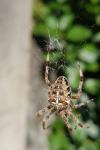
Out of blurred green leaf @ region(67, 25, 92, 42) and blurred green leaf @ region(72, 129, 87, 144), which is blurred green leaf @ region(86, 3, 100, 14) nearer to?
blurred green leaf @ region(67, 25, 92, 42)

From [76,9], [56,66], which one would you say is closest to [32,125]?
[76,9]

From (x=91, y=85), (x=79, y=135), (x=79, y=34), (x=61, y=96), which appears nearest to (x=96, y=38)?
(x=79, y=34)

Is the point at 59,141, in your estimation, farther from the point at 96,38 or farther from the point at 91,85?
the point at 96,38

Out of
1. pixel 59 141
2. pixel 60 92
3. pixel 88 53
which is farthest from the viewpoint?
pixel 59 141

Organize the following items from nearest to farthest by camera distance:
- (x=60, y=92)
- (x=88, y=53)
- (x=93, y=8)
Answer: (x=60, y=92) < (x=93, y=8) < (x=88, y=53)

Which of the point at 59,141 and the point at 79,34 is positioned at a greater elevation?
the point at 79,34

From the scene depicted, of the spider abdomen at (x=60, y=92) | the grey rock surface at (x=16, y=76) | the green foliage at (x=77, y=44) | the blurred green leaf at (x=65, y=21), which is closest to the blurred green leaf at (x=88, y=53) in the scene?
the green foliage at (x=77, y=44)

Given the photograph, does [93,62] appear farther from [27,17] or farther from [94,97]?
[27,17]

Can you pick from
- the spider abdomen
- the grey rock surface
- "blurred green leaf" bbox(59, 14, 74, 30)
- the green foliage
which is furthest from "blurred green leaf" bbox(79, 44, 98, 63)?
the spider abdomen
